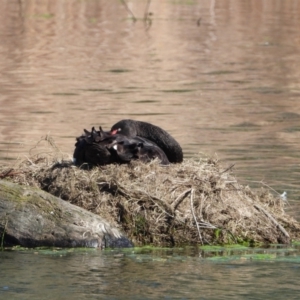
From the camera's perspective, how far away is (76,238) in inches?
413

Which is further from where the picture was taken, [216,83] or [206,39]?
[206,39]

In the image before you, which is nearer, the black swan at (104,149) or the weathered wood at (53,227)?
the weathered wood at (53,227)

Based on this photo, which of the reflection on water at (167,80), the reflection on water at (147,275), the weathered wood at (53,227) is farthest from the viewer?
the reflection on water at (167,80)

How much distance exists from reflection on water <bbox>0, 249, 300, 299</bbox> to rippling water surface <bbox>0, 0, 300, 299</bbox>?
0.02 metres

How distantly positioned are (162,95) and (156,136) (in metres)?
11.8

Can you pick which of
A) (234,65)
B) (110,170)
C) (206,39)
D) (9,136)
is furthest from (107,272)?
(206,39)

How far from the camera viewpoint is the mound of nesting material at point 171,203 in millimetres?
10898

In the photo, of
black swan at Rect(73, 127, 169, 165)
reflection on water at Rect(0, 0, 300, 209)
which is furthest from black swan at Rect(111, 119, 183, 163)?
reflection on water at Rect(0, 0, 300, 209)

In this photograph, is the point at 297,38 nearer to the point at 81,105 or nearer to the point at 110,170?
the point at 81,105

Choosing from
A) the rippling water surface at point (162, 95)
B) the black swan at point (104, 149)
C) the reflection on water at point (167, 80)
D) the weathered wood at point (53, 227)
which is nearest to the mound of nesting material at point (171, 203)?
the black swan at point (104, 149)

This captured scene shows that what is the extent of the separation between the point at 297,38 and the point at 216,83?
46.4 feet

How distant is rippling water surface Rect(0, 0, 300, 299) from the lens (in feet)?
31.2

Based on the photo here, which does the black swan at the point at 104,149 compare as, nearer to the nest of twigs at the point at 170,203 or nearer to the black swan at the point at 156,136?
the nest of twigs at the point at 170,203

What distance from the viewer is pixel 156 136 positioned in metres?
12.6
